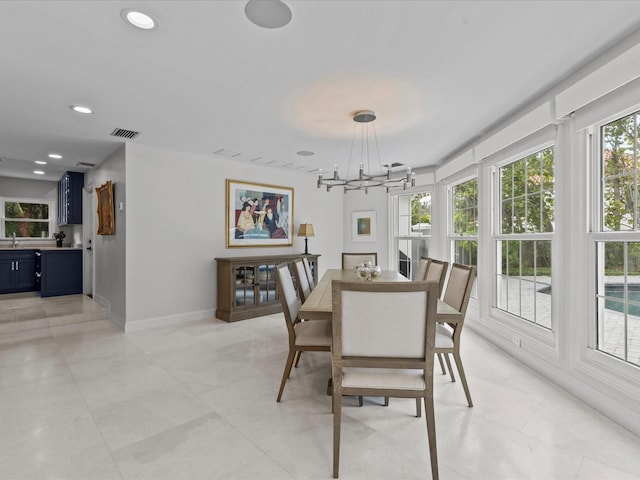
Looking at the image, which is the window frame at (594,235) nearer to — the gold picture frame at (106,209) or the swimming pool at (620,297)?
the swimming pool at (620,297)

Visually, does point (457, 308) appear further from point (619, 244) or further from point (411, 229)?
point (411, 229)

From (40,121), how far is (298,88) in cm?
270

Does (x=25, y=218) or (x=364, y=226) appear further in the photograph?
(x=25, y=218)

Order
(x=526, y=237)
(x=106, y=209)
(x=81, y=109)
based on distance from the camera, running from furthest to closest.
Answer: (x=106, y=209), (x=526, y=237), (x=81, y=109)

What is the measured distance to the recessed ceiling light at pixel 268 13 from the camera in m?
1.61

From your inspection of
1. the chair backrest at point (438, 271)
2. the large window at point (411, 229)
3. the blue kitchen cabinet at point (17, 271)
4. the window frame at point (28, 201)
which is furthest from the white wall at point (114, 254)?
the large window at point (411, 229)

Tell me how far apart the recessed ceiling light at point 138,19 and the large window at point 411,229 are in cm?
450

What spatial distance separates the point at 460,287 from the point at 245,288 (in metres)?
3.04

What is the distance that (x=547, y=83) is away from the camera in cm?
246

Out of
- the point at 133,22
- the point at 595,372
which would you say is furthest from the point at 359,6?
the point at 595,372

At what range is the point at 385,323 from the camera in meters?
1.59

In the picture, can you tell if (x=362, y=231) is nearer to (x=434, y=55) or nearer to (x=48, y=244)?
(x=434, y=55)

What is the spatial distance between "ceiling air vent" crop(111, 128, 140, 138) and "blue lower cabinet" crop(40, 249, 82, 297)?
3.53m

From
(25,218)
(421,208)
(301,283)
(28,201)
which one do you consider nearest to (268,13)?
(301,283)
